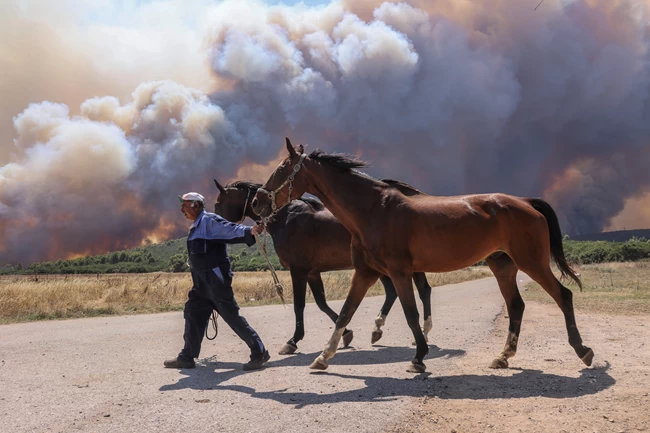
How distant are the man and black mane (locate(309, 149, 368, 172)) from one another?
1.10 meters

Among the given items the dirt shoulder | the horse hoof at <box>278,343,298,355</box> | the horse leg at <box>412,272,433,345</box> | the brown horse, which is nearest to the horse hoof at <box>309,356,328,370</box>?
the brown horse

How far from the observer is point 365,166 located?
6590mm

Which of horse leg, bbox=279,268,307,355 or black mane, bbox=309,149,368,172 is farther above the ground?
black mane, bbox=309,149,368,172

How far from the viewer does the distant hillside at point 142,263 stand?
64.7 m

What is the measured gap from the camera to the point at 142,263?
82.0 m

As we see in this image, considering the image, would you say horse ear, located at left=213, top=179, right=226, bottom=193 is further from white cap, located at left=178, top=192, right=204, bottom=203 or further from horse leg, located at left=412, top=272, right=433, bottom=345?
horse leg, located at left=412, top=272, right=433, bottom=345

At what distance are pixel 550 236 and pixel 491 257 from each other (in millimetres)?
772

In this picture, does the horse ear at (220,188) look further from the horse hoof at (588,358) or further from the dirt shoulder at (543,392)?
the horse hoof at (588,358)

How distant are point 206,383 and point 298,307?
2458 mm

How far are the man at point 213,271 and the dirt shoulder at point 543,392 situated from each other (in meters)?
2.37

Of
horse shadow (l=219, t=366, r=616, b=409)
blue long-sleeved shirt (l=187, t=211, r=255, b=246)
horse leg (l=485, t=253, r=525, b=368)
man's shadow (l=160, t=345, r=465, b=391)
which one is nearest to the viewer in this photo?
horse shadow (l=219, t=366, r=616, b=409)

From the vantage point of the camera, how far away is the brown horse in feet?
20.0

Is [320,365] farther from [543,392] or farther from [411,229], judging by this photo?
[543,392]

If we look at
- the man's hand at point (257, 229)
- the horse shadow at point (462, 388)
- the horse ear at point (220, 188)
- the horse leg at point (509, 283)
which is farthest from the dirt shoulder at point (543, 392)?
the horse ear at point (220, 188)
